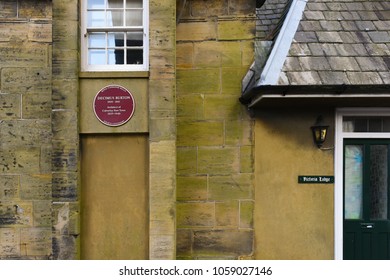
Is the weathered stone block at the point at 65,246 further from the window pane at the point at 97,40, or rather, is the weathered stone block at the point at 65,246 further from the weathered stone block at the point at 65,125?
the window pane at the point at 97,40

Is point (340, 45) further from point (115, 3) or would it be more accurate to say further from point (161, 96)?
point (115, 3)

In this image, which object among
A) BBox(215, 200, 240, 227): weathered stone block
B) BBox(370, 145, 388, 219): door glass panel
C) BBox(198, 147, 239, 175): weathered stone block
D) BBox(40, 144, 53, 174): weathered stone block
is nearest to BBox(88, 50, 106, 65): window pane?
BBox(40, 144, 53, 174): weathered stone block

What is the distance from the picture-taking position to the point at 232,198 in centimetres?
605

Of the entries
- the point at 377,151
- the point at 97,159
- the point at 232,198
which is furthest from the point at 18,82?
the point at 377,151

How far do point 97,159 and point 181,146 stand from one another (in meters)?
1.40

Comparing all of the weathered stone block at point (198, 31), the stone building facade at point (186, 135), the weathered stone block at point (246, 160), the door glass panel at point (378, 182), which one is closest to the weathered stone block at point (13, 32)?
the stone building facade at point (186, 135)

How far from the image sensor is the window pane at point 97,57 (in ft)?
19.3

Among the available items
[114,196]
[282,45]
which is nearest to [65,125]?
[114,196]

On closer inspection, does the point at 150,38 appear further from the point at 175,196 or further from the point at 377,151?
the point at 377,151

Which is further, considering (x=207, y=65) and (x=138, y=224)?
(x=207, y=65)

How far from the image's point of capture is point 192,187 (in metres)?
6.08

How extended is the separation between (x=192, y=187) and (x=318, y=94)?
2529 millimetres

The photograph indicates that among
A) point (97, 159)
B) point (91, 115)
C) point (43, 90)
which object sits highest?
point (43, 90)

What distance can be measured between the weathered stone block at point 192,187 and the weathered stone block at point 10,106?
2942 mm
